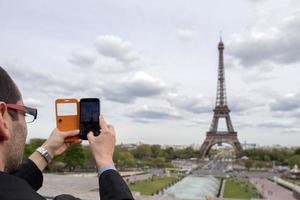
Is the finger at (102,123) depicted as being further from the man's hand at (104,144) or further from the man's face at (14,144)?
the man's face at (14,144)

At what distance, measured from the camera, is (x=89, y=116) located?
1626 mm

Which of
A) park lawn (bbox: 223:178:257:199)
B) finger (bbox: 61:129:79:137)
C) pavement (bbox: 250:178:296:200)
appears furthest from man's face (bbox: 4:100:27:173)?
park lawn (bbox: 223:178:257:199)

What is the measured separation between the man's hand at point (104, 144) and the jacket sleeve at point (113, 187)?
5 centimetres

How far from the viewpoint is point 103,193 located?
4.31ft

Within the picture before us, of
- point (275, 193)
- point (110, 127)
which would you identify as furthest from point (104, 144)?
point (275, 193)

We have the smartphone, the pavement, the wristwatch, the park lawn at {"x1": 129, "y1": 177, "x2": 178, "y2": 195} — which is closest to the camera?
the smartphone

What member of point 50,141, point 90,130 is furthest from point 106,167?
point 50,141

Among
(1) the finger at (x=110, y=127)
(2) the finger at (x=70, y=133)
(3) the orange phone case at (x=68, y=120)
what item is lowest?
(2) the finger at (x=70, y=133)

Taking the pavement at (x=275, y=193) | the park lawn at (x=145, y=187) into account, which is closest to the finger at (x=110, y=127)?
the park lawn at (x=145, y=187)

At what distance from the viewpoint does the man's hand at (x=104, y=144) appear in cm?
141

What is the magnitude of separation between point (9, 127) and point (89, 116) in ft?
1.31

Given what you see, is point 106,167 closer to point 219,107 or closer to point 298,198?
point 298,198

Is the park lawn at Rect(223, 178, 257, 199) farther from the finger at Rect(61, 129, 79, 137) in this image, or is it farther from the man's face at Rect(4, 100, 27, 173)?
the man's face at Rect(4, 100, 27, 173)

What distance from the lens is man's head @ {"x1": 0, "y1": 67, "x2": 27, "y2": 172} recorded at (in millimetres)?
1244
